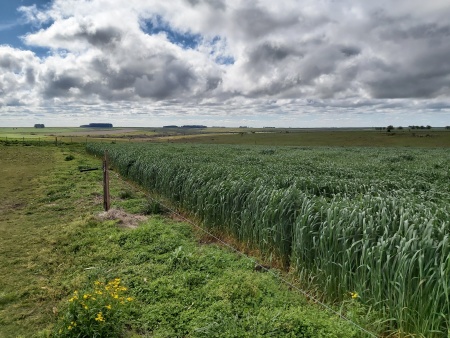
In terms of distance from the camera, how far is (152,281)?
6492mm

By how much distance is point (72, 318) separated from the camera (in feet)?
14.9

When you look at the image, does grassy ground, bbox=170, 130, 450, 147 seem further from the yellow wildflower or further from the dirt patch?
the yellow wildflower

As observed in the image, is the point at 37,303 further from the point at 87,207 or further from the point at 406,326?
the point at 87,207

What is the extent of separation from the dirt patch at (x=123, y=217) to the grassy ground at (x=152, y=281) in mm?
93

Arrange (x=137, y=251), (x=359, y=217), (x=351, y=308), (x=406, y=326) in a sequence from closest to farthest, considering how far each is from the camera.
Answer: (x=406, y=326), (x=351, y=308), (x=359, y=217), (x=137, y=251)

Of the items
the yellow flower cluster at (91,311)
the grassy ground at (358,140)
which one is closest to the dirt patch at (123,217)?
the yellow flower cluster at (91,311)

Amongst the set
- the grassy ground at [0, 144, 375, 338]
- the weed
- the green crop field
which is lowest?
the grassy ground at [0, 144, 375, 338]

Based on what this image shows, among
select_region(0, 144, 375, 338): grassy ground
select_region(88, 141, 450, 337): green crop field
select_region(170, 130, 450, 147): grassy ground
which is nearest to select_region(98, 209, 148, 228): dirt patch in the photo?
select_region(0, 144, 375, 338): grassy ground

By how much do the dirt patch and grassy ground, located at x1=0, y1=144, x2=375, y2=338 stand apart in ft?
0.31

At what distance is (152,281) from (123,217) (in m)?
5.38

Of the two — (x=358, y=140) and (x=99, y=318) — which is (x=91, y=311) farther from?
(x=358, y=140)

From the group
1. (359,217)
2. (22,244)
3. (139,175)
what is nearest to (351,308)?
(359,217)

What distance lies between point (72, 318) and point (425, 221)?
5819 millimetres

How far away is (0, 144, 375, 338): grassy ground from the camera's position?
485 cm
